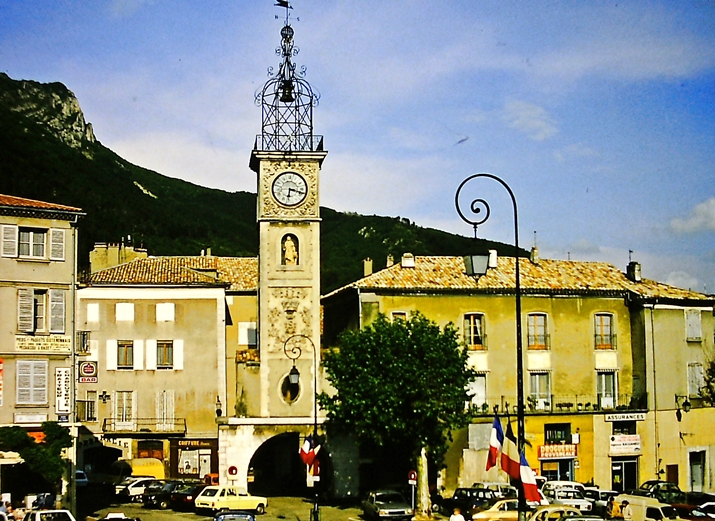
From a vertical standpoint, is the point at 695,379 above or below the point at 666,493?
above

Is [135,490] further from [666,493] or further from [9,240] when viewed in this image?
[666,493]

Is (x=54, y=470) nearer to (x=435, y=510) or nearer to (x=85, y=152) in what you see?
(x=435, y=510)

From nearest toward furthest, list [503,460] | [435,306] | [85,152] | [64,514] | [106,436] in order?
[503,460]
[64,514]
[435,306]
[106,436]
[85,152]

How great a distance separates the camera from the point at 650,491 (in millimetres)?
43625

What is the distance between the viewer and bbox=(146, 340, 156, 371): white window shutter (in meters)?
56.0

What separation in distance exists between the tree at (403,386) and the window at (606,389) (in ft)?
34.9

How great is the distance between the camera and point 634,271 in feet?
186

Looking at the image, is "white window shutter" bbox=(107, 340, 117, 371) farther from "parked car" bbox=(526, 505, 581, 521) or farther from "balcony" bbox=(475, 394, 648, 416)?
"parked car" bbox=(526, 505, 581, 521)

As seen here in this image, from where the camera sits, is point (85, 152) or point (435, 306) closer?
point (435, 306)

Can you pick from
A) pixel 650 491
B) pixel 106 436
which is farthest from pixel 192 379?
pixel 650 491

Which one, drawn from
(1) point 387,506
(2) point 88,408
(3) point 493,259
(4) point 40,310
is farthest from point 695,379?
(4) point 40,310

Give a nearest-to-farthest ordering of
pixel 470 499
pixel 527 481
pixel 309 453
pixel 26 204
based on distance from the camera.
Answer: pixel 527 481
pixel 26 204
pixel 309 453
pixel 470 499

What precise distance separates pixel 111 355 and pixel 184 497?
14.1 m

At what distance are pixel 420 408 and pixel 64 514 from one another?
16.7 metres
